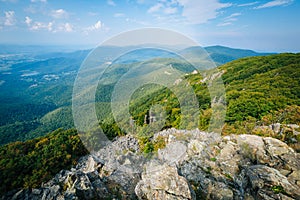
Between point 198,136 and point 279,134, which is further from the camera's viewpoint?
point 198,136

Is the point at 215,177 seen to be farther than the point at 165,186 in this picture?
Yes

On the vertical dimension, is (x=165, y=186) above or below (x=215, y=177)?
above

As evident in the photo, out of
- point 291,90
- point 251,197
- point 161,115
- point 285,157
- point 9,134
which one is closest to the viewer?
point 251,197

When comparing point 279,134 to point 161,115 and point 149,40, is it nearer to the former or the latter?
point 161,115

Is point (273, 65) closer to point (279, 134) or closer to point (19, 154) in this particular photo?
point (279, 134)

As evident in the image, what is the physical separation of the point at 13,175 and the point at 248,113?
31450mm

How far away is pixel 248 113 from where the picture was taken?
58.1 feet

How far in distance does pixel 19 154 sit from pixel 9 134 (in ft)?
181

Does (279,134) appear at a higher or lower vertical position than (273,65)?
lower

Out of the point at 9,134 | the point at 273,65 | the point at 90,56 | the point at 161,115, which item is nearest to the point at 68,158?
the point at 161,115

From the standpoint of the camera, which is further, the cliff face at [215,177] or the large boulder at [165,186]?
the cliff face at [215,177]

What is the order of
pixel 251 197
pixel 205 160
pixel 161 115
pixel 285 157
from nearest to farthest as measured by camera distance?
pixel 251 197, pixel 285 157, pixel 205 160, pixel 161 115

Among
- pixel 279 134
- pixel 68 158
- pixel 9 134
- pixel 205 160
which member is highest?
pixel 279 134

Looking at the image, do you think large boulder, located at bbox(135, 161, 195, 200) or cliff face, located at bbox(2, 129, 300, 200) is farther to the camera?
cliff face, located at bbox(2, 129, 300, 200)
